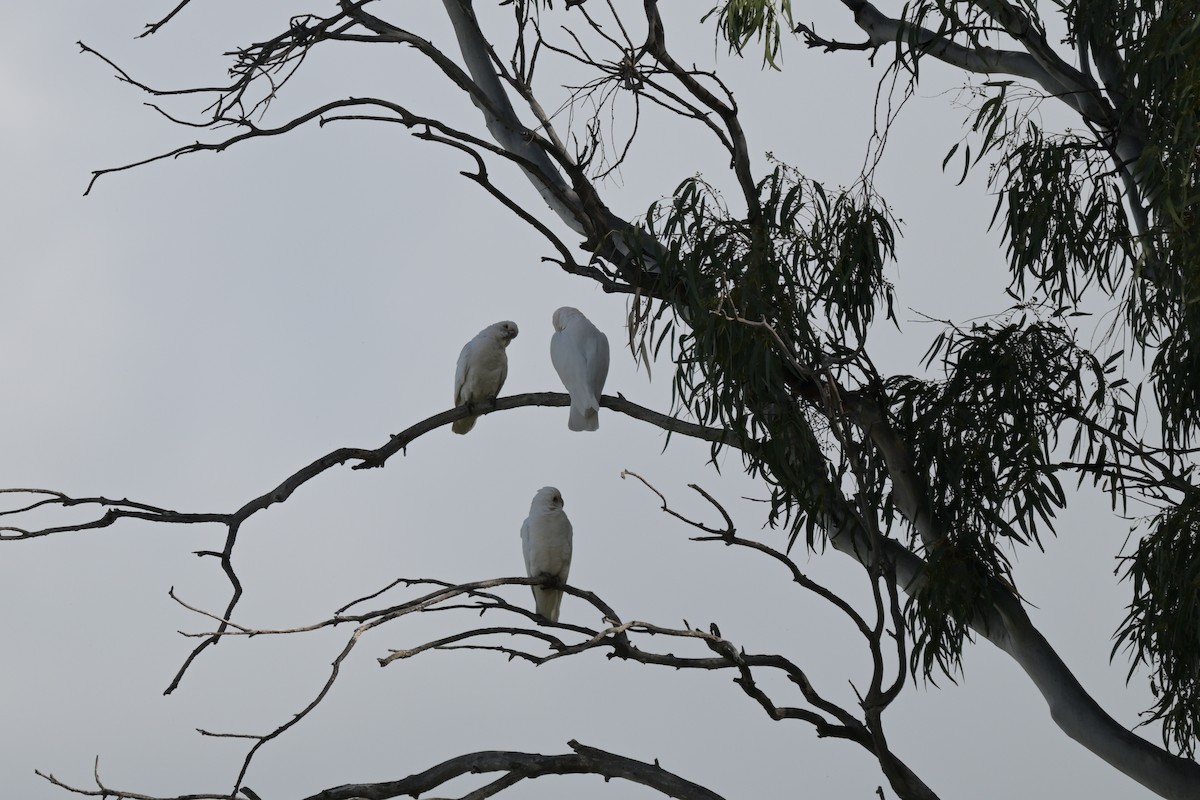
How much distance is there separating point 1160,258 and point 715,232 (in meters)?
0.91

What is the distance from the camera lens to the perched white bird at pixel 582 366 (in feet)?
10.4

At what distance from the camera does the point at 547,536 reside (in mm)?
3443

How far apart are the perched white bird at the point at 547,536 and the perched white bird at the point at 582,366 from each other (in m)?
0.33

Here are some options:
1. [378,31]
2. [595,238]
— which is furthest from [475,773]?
[378,31]

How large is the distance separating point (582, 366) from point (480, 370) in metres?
0.36

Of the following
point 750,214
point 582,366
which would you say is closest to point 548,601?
point 582,366

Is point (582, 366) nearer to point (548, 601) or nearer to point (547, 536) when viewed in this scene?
point (547, 536)

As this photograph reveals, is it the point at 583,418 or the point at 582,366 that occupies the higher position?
the point at 582,366

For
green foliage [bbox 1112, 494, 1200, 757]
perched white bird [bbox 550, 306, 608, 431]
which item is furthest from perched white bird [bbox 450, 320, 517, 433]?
green foliage [bbox 1112, 494, 1200, 757]

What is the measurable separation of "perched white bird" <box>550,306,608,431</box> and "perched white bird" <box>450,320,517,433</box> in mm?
182

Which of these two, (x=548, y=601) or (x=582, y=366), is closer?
(x=582, y=366)

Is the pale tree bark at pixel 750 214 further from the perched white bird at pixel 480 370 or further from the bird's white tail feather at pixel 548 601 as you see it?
the bird's white tail feather at pixel 548 601

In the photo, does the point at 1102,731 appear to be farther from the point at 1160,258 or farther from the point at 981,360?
the point at 1160,258

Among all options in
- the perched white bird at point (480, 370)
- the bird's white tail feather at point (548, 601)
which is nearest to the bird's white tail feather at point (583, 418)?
the perched white bird at point (480, 370)
